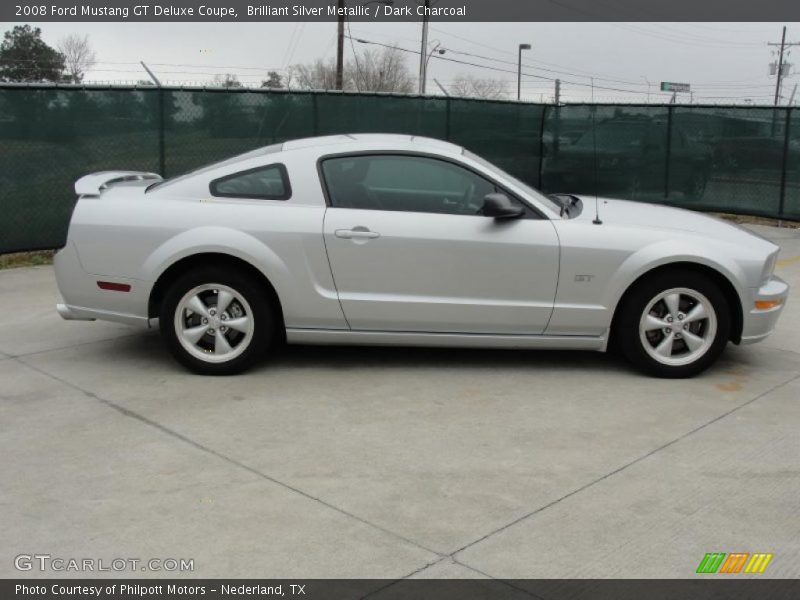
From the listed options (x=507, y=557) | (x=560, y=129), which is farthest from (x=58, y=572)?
(x=560, y=129)

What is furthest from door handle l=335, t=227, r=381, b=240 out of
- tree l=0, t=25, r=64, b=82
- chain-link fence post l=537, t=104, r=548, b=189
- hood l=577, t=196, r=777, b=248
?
tree l=0, t=25, r=64, b=82

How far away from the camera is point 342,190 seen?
222 inches

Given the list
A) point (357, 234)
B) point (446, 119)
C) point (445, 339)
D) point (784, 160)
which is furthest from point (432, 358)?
point (784, 160)

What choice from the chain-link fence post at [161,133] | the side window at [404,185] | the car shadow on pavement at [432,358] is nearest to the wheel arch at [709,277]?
the car shadow on pavement at [432,358]

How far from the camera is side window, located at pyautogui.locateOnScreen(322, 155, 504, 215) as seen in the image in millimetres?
5605

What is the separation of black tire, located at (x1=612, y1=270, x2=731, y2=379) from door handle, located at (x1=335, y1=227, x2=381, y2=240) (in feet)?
5.55

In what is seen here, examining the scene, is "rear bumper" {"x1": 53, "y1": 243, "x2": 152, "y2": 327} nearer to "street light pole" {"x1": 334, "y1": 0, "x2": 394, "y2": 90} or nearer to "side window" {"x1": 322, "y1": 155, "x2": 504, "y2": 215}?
"side window" {"x1": 322, "y1": 155, "x2": 504, "y2": 215}

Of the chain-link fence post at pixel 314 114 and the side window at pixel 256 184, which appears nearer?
the side window at pixel 256 184

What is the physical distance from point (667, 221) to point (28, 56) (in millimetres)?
39635

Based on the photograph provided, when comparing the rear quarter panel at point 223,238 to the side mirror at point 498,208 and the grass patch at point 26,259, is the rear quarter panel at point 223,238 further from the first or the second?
the grass patch at point 26,259

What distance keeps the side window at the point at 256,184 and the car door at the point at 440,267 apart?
1.14ft

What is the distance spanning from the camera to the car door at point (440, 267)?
548cm
